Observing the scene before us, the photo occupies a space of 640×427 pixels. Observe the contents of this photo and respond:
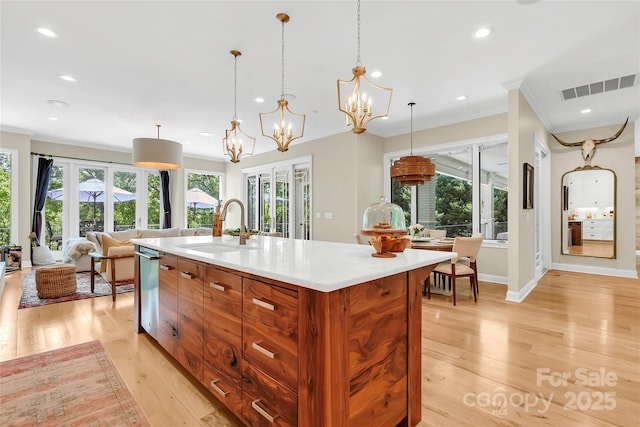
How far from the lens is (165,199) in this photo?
315 inches

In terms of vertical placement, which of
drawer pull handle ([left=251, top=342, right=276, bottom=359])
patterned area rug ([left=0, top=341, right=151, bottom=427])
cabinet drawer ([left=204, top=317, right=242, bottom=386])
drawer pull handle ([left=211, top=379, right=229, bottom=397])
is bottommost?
patterned area rug ([left=0, top=341, right=151, bottom=427])

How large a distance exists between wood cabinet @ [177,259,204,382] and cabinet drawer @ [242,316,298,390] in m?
0.53

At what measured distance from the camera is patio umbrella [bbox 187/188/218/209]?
841cm

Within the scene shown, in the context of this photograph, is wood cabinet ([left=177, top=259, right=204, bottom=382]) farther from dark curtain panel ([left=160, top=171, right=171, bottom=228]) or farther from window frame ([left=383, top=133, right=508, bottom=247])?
dark curtain panel ([left=160, top=171, right=171, bottom=228])

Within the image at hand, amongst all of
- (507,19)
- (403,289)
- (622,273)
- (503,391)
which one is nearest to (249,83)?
(507,19)

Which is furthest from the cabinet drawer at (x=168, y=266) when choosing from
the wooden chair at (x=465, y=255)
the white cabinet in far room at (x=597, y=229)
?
the white cabinet in far room at (x=597, y=229)

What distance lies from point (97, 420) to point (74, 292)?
10.9ft

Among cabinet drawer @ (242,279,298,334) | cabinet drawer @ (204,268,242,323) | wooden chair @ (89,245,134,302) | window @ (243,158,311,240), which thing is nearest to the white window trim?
window @ (243,158,311,240)

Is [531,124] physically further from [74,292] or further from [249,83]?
[74,292]

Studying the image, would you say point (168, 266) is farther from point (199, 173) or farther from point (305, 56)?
point (199, 173)

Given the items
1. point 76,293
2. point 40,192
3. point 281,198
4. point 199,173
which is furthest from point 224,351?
point 199,173

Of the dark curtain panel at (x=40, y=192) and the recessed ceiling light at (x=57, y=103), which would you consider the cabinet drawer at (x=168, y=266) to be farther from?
the dark curtain panel at (x=40, y=192)

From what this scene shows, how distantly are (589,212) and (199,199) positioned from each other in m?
8.89

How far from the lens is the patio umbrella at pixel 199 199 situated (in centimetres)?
841
